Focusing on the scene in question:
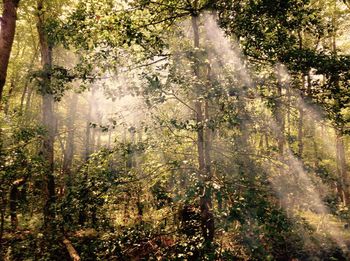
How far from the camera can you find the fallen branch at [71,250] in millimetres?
7975

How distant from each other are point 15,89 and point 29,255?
1730 cm

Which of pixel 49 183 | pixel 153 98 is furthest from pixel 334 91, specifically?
pixel 49 183

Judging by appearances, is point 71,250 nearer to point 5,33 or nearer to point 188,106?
point 188,106

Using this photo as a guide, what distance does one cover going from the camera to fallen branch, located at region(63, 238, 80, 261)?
7975mm

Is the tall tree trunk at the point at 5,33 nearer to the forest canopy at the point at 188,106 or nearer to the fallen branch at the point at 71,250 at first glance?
the forest canopy at the point at 188,106

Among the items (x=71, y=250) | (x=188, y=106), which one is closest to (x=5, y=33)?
(x=188, y=106)

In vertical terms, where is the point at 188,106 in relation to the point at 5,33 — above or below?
below

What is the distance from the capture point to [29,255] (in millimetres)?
7855

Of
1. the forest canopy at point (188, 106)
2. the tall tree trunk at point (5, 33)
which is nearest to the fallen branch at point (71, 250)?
the forest canopy at point (188, 106)

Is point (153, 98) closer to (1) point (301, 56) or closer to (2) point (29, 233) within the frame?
(1) point (301, 56)

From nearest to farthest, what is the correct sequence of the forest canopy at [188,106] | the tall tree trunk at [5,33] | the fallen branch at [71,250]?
the forest canopy at [188,106] → the tall tree trunk at [5,33] → the fallen branch at [71,250]

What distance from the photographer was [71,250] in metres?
8.41

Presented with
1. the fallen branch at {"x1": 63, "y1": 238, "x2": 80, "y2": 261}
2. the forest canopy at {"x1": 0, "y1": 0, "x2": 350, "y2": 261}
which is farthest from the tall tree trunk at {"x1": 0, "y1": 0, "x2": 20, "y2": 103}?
the fallen branch at {"x1": 63, "y1": 238, "x2": 80, "y2": 261}

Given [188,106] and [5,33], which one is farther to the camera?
[188,106]
